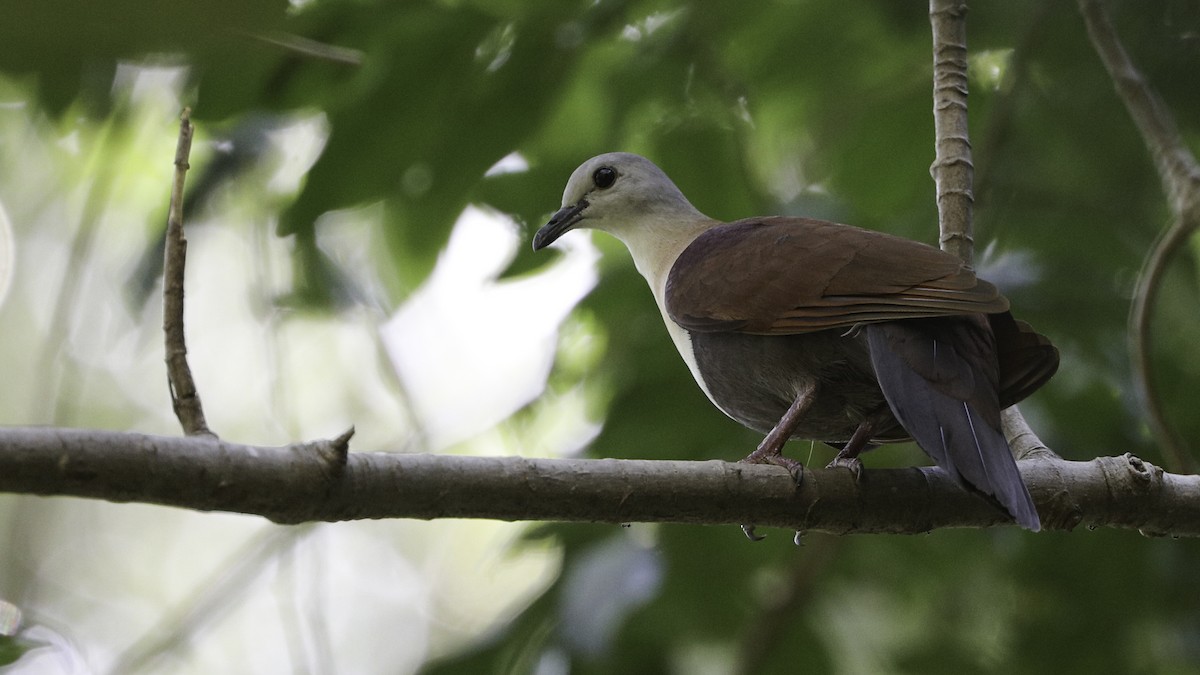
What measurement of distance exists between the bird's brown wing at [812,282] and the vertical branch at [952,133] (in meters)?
0.22

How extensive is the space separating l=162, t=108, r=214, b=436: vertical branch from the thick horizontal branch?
135 millimetres

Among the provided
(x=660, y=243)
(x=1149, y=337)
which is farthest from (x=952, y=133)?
(x=660, y=243)

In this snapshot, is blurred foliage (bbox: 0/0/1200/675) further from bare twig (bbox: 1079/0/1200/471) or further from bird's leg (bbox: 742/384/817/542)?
bird's leg (bbox: 742/384/817/542)

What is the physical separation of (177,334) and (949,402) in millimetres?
1602

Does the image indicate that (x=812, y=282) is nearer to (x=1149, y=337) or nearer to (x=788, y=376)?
(x=788, y=376)

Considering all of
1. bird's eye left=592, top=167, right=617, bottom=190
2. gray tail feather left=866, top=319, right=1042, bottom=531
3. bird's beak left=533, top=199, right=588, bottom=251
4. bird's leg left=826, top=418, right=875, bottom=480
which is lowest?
bird's beak left=533, top=199, right=588, bottom=251

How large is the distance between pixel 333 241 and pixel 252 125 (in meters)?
0.98

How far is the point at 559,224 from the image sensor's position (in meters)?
3.80

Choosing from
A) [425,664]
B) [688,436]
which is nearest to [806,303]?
[688,436]

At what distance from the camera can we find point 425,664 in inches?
136

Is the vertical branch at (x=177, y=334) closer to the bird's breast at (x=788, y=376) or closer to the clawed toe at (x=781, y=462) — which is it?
the clawed toe at (x=781, y=462)

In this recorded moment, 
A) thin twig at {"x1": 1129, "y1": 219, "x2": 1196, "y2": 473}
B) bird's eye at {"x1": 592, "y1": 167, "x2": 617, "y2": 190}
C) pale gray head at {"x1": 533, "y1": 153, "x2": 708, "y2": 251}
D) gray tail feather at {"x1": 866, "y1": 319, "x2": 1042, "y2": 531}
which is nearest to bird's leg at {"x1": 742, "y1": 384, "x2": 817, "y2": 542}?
gray tail feather at {"x1": 866, "y1": 319, "x2": 1042, "y2": 531}

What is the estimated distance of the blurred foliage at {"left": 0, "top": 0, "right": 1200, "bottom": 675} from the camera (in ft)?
11.0

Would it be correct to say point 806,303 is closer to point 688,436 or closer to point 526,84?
point 688,436
